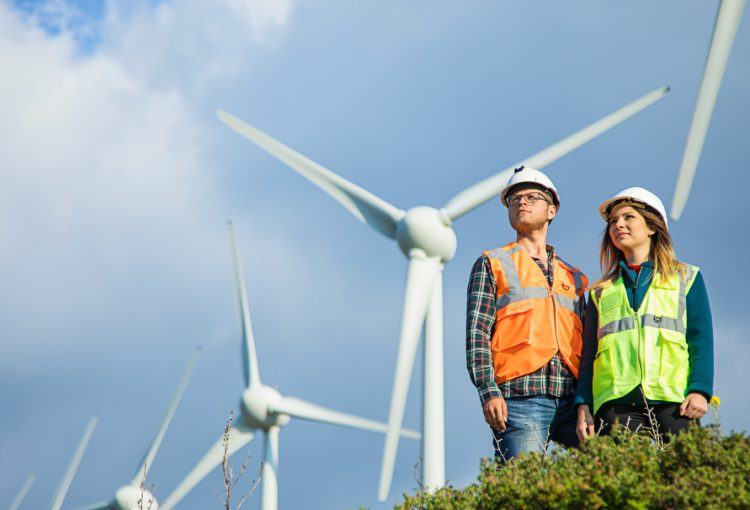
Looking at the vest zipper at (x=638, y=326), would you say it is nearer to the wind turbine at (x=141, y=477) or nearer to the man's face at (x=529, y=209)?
the man's face at (x=529, y=209)

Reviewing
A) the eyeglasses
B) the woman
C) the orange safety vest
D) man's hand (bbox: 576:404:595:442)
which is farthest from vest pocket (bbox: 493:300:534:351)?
the eyeglasses

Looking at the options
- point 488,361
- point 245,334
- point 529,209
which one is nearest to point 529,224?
point 529,209

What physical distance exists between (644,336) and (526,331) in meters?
0.88

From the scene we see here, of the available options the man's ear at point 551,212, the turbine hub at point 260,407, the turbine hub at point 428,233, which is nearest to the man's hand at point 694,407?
the man's ear at point 551,212

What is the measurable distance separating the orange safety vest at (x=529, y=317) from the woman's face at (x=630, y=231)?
1.84ft

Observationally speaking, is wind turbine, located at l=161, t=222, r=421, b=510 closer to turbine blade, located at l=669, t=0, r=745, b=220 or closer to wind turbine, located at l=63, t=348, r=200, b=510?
wind turbine, located at l=63, t=348, r=200, b=510

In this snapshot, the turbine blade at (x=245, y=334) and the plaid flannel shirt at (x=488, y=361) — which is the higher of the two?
the turbine blade at (x=245, y=334)

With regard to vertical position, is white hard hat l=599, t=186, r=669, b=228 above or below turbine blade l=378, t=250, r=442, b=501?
below

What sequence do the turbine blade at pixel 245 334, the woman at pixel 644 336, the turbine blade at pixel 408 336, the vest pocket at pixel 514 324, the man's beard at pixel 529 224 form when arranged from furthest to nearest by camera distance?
the turbine blade at pixel 245 334 < the turbine blade at pixel 408 336 < the man's beard at pixel 529 224 < the vest pocket at pixel 514 324 < the woman at pixel 644 336

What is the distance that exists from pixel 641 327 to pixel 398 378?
774cm

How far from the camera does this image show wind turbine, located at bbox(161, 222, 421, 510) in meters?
26.3

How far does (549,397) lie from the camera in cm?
Answer: 760

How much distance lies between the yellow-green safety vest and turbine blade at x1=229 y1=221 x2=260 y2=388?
15.7m

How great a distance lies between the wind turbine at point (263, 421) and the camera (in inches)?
1034
